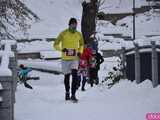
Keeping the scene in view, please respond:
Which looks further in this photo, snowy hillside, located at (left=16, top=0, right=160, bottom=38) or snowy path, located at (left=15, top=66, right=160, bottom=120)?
snowy hillside, located at (left=16, top=0, right=160, bottom=38)

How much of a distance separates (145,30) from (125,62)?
3567 cm

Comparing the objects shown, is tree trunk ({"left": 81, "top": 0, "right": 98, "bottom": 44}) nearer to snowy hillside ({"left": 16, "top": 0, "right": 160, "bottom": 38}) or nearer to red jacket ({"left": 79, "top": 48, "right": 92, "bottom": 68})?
red jacket ({"left": 79, "top": 48, "right": 92, "bottom": 68})

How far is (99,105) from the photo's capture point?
1301 cm

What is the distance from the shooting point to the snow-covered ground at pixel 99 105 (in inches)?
446

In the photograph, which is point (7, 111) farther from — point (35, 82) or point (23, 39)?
point (23, 39)

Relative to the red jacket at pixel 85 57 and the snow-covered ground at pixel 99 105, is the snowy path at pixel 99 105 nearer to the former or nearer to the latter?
the snow-covered ground at pixel 99 105

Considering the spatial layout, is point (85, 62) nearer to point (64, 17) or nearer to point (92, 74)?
point (92, 74)

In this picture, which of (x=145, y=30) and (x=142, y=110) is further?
(x=145, y=30)

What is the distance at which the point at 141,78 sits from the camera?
1589 centimetres

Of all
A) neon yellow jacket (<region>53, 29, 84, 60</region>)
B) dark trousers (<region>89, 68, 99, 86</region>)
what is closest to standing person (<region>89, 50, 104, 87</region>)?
dark trousers (<region>89, 68, 99, 86</region>)

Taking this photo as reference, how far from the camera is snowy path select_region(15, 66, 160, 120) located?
11.3m

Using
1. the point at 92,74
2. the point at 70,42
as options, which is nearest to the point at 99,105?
the point at 70,42

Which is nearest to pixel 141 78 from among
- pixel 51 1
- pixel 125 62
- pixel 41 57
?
pixel 125 62

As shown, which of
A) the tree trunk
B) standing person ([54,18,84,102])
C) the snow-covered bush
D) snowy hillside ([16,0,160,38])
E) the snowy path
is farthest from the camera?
snowy hillside ([16,0,160,38])
